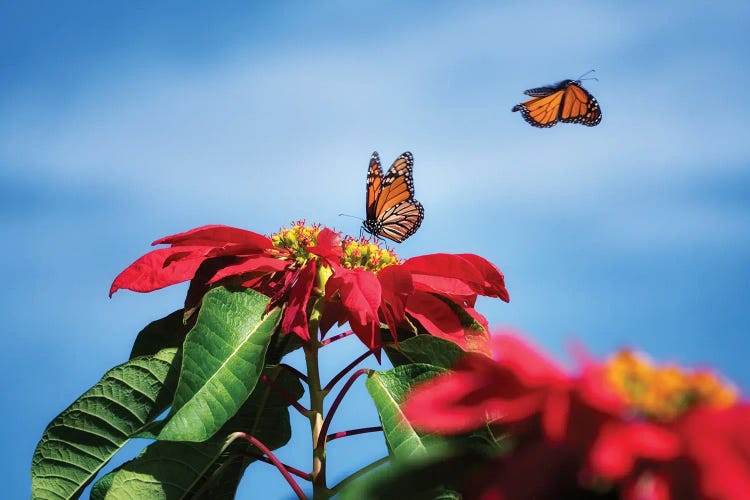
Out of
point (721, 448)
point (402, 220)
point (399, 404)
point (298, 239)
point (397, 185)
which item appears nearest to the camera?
point (721, 448)

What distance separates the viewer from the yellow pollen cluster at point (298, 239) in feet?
4.14

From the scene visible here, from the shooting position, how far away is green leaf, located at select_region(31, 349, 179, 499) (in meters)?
1.06

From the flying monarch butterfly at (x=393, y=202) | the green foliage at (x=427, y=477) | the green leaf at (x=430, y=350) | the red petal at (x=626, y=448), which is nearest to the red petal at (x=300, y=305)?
the green leaf at (x=430, y=350)

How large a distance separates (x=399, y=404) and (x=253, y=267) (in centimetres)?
28

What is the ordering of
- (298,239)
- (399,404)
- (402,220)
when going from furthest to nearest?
(402,220) → (298,239) → (399,404)

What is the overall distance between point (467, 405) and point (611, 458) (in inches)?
4.4

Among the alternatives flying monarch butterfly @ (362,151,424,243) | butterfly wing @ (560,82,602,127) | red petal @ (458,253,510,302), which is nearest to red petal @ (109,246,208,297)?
red petal @ (458,253,510,302)

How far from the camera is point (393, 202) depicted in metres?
2.49

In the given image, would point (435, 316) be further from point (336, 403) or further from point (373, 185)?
point (373, 185)

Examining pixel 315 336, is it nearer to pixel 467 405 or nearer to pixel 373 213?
pixel 467 405

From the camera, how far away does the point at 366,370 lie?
1083 millimetres

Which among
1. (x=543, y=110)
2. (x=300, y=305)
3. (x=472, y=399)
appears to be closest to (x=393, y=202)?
(x=300, y=305)

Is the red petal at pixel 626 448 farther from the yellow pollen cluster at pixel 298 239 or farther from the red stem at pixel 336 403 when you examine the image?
the yellow pollen cluster at pixel 298 239

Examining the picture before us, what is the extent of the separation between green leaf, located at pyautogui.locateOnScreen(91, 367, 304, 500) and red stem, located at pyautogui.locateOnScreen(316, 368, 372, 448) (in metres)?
0.09
